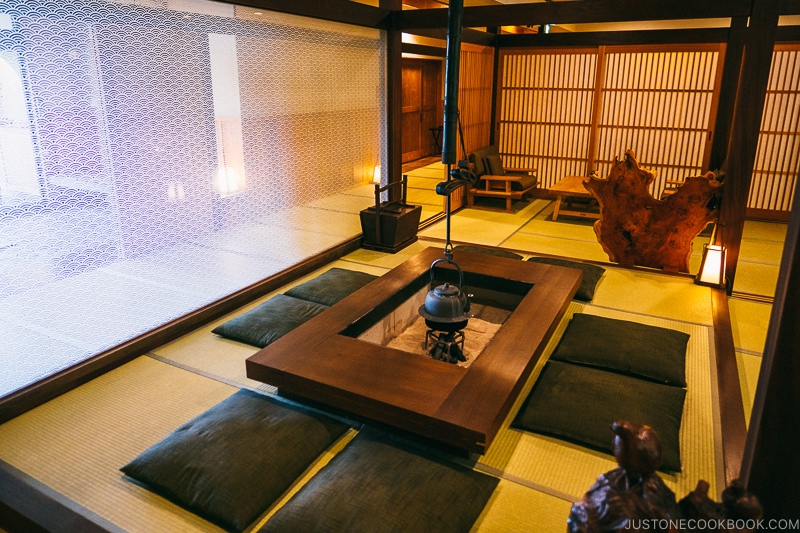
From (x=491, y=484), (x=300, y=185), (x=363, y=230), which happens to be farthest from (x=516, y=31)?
(x=491, y=484)

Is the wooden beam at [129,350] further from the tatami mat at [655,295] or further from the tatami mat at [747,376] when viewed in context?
the tatami mat at [747,376]

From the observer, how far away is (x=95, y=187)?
2.79 meters

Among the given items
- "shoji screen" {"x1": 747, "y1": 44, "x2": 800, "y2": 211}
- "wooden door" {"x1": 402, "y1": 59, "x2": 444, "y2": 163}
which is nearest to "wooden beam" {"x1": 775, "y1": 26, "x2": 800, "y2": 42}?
"shoji screen" {"x1": 747, "y1": 44, "x2": 800, "y2": 211}

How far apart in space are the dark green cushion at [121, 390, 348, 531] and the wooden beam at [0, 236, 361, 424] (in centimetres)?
81

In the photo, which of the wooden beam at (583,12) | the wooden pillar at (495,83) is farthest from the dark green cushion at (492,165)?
the wooden beam at (583,12)

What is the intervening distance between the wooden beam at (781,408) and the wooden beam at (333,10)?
132 inches

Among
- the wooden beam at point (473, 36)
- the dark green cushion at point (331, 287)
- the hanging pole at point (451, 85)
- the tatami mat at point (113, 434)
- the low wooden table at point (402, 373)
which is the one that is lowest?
the tatami mat at point (113, 434)

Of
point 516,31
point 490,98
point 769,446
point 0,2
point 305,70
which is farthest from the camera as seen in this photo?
point 516,31

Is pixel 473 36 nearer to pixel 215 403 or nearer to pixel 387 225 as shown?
pixel 387 225

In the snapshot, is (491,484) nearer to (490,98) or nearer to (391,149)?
(391,149)

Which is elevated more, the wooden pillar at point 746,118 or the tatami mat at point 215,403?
the wooden pillar at point 746,118

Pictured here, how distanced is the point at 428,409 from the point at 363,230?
3.12 meters

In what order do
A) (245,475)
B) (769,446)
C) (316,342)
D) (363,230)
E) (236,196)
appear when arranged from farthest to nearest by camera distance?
(363,230) → (236,196) → (316,342) → (245,475) → (769,446)

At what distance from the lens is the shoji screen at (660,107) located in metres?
6.36
